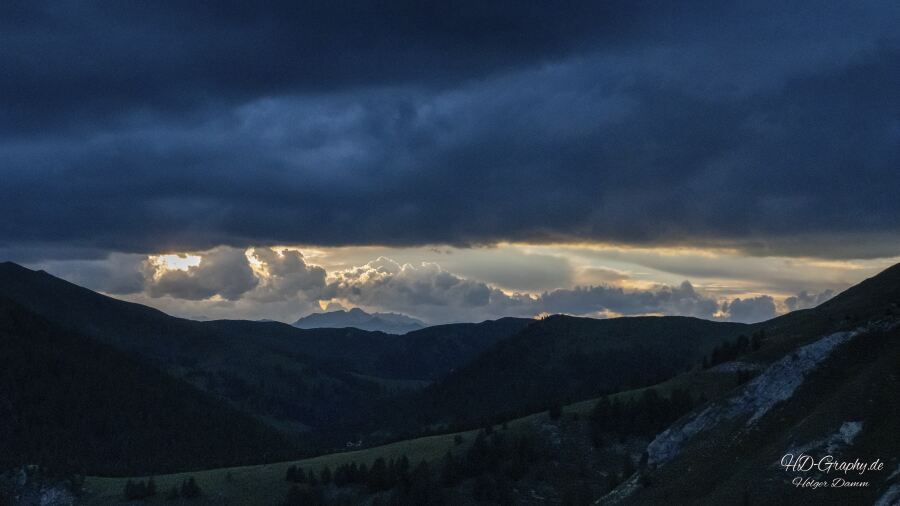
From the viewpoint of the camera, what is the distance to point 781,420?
86.2m

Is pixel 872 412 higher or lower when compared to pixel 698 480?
higher

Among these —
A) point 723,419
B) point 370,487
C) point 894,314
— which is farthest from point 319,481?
point 894,314

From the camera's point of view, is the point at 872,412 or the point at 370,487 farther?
the point at 370,487

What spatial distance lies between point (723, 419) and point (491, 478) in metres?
54.3

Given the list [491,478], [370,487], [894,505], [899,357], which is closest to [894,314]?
[899,357]

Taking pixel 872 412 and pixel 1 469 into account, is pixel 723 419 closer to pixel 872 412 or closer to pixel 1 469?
pixel 872 412

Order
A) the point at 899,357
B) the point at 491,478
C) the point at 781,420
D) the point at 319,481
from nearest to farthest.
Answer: the point at 899,357 < the point at 781,420 < the point at 491,478 < the point at 319,481

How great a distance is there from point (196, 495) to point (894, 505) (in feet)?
413

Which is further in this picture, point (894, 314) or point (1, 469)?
point (1, 469)

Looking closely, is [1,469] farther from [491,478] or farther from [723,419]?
[723,419]

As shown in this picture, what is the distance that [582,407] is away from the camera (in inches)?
6594

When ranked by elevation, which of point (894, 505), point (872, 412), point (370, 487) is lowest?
point (370, 487)

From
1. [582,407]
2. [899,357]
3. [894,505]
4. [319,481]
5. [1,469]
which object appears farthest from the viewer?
[1,469]

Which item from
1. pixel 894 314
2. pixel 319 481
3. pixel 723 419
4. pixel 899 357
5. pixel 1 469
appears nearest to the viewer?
pixel 899 357
